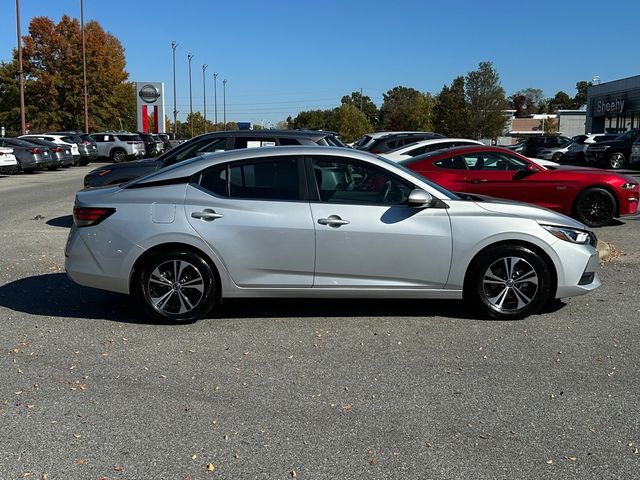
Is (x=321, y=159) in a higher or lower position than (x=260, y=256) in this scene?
higher

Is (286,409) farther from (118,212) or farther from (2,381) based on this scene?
(118,212)

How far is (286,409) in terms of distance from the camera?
4246 millimetres

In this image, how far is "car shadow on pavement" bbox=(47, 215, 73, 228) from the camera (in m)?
12.3

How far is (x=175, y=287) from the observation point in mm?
5973

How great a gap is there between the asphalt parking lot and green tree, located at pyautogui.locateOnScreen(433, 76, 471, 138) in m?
59.1

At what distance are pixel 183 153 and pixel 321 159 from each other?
5856 millimetres

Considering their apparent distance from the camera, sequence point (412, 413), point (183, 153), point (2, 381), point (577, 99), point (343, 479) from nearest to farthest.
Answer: point (343, 479), point (412, 413), point (2, 381), point (183, 153), point (577, 99)

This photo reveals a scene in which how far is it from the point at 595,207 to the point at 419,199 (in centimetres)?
704

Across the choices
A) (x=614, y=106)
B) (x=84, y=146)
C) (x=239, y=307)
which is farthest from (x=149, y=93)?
(x=239, y=307)

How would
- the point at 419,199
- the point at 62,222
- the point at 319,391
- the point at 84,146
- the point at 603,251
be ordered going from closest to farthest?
the point at 319,391, the point at 419,199, the point at 603,251, the point at 62,222, the point at 84,146

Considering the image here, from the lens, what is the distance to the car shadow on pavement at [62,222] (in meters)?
12.3

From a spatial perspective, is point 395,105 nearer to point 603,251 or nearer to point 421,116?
point 421,116

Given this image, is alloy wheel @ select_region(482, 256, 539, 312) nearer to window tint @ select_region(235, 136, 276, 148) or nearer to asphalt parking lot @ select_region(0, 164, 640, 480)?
asphalt parking lot @ select_region(0, 164, 640, 480)

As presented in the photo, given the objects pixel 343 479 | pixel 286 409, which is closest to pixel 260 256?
pixel 286 409
